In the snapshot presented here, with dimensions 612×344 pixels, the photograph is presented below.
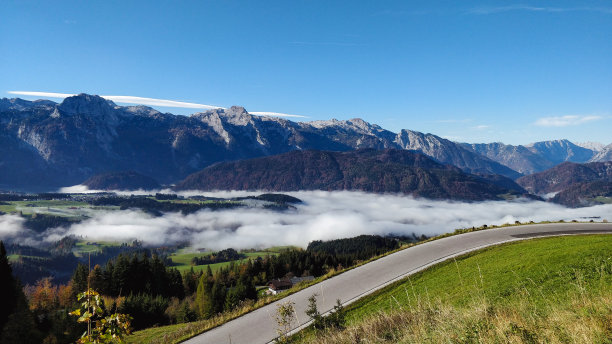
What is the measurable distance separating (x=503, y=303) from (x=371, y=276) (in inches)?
579

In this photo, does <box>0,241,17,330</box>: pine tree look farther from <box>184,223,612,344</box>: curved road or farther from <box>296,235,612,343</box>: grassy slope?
<box>296,235,612,343</box>: grassy slope

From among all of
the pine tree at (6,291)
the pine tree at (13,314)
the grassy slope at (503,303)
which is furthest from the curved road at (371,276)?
the pine tree at (6,291)

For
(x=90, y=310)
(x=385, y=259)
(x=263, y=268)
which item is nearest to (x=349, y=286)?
(x=385, y=259)

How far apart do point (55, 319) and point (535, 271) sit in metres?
52.9

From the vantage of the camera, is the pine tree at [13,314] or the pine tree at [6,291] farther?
the pine tree at [6,291]

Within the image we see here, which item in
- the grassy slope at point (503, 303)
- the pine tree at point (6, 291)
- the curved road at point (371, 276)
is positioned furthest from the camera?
the pine tree at point (6, 291)

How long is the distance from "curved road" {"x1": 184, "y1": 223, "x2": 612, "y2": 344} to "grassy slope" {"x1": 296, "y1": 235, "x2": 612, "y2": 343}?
61.1 inches

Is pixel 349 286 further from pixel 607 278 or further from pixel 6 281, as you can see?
pixel 6 281

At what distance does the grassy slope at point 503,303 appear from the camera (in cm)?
603

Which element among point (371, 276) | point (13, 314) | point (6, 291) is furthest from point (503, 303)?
point (6, 291)

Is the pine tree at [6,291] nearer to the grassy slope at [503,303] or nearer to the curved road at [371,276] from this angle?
the curved road at [371,276]

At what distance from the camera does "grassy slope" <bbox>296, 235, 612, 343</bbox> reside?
237 inches

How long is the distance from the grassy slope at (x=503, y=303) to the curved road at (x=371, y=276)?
1.55m

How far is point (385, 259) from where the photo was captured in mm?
29406
